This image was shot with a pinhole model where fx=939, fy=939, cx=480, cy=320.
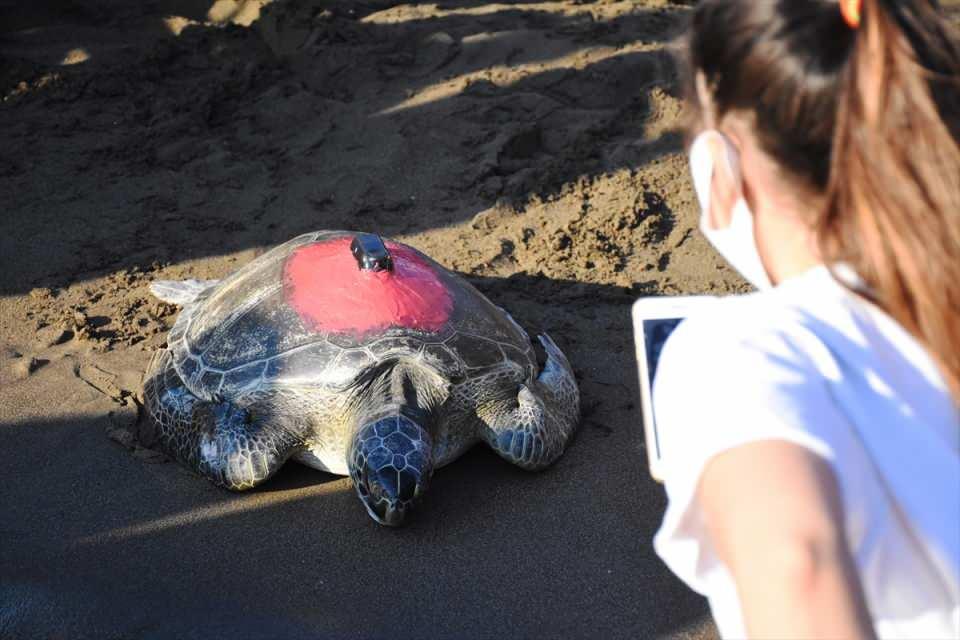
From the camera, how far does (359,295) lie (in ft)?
9.14

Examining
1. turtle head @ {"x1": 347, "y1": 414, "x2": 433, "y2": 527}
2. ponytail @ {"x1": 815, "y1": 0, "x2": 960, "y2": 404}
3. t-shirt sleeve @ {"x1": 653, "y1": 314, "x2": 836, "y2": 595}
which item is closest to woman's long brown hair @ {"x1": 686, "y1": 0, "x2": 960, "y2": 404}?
ponytail @ {"x1": 815, "y1": 0, "x2": 960, "y2": 404}

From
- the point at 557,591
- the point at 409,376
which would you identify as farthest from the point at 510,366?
the point at 557,591

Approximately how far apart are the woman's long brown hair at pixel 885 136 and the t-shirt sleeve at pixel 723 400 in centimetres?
10

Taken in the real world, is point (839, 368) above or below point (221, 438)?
above

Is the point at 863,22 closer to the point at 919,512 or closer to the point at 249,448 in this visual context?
the point at 919,512

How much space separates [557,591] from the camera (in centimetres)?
232

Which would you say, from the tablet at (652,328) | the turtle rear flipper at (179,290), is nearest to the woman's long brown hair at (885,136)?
the tablet at (652,328)

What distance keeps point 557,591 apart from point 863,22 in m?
1.79

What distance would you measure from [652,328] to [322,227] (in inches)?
107

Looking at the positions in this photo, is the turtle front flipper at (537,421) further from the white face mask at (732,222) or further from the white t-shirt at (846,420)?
the white t-shirt at (846,420)

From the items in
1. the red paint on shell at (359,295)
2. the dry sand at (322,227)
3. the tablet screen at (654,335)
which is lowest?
the dry sand at (322,227)

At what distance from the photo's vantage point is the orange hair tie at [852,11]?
0.79m

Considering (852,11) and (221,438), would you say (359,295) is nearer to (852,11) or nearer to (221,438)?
(221,438)

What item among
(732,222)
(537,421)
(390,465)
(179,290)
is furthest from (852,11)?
(179,290)
